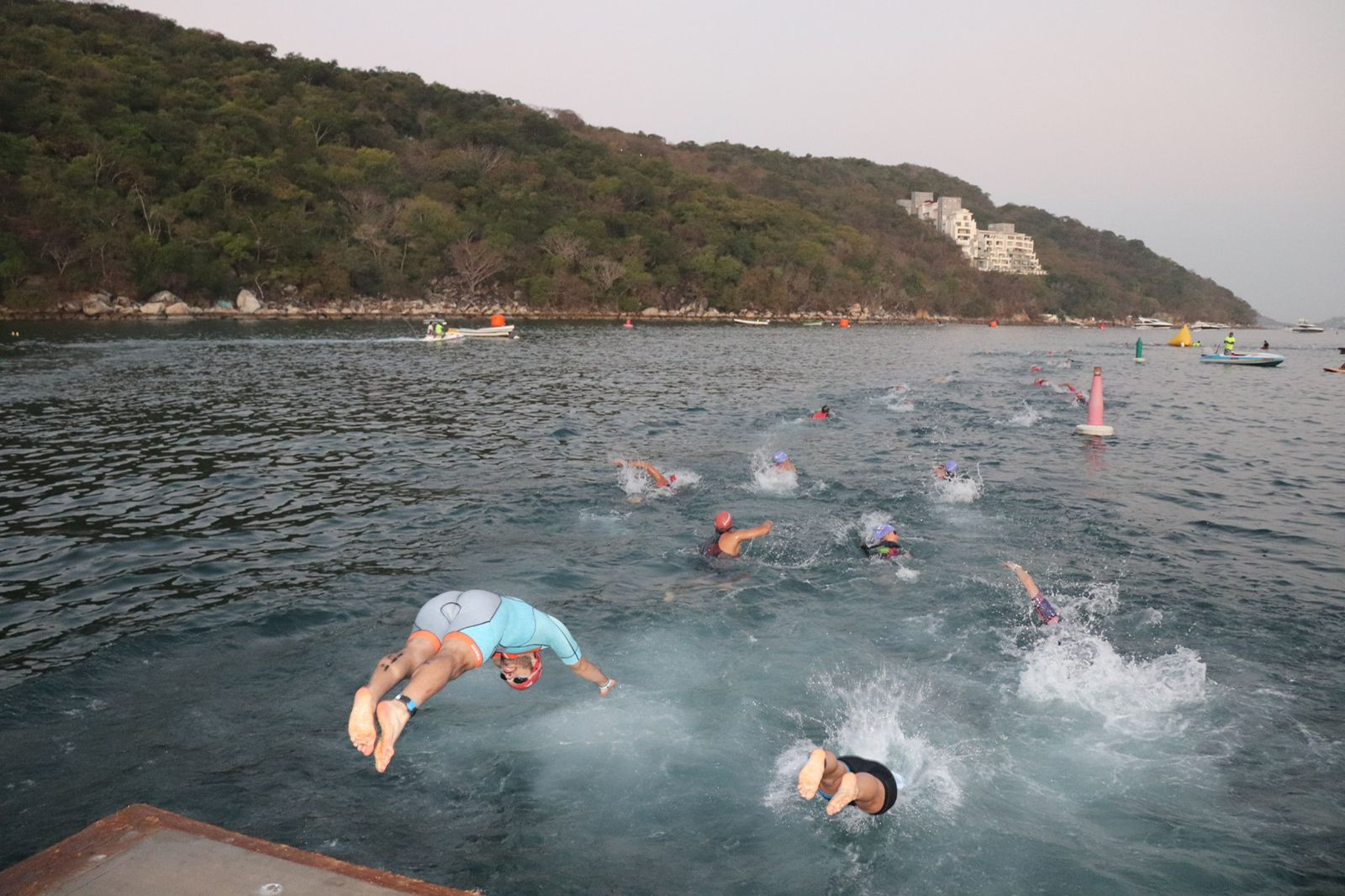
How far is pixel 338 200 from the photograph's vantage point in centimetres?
9112

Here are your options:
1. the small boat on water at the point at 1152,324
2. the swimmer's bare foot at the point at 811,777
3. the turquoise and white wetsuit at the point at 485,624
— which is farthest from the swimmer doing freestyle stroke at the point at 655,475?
the small boat on water at the point at 1152,324

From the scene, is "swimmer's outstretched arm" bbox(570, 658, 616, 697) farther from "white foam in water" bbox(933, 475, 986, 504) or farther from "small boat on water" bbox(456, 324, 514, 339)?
"small boat on water" bbox(456, 324, 514, 339)

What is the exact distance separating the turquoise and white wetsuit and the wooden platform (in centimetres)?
148

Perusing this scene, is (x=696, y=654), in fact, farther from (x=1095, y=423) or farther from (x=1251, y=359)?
(x=1251, y=359)

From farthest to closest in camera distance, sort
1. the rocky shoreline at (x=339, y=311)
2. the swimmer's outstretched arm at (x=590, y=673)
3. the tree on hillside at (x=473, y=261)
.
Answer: the tree on hillside at (x=473, y=261) < the rocky shoreline at (x=339, y=311) < the swimmer's outstretched arm at (x=590, y=673)

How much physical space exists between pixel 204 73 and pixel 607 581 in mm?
117205

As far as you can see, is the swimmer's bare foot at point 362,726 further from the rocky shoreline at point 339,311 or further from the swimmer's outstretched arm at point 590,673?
the rocky shoreline at point 339,311

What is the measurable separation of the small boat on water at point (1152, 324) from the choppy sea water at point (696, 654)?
152502 millimetres

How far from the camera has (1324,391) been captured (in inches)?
1522

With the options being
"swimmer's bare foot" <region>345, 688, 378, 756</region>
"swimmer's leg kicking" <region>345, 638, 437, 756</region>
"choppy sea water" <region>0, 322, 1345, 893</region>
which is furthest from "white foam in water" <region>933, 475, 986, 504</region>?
"swimmer's bare foot" <region>345, 688, 378, 756</region>

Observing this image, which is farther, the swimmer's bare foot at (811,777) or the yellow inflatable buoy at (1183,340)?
the yellow inflatable buoy at (1183,340)

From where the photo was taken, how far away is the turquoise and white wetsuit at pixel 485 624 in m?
5.48

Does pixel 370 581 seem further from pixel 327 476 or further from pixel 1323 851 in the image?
pixel 1323 851

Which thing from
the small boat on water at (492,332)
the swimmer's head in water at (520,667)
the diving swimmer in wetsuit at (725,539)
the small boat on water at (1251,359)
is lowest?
the diving swimmer in wetsuit at (725,539)
